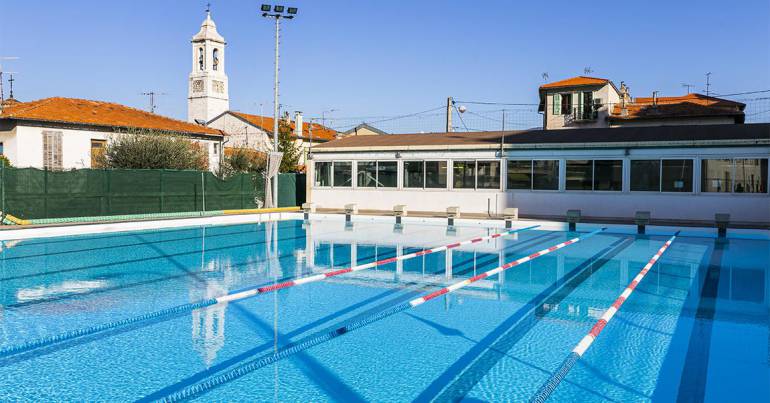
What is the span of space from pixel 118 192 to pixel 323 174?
8.97 meters

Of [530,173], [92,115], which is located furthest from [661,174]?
[92,115]

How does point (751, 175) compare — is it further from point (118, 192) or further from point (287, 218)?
point (118, 192)

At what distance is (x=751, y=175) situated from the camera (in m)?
20.8

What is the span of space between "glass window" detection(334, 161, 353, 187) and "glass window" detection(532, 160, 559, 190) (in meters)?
7.95

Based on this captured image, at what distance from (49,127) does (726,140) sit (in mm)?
28895

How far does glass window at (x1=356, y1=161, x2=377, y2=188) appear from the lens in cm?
2694

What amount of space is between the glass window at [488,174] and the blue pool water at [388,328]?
9.99 m

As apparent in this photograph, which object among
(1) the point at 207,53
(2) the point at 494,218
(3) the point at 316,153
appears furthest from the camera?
(1) the point at 207,53

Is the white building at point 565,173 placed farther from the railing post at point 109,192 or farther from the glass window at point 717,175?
the railing post at point 109,192

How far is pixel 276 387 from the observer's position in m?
5.80

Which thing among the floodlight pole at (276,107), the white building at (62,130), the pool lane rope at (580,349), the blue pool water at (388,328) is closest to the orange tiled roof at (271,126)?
the white building at (62,130)

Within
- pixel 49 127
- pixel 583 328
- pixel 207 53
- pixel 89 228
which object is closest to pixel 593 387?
pixel 583 328

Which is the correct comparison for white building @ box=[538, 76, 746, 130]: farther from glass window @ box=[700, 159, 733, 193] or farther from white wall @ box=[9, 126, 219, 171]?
white wall @ box=[9, 126, 219, 171]

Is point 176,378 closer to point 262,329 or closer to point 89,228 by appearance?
point 262,329
